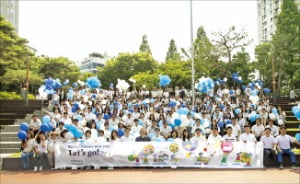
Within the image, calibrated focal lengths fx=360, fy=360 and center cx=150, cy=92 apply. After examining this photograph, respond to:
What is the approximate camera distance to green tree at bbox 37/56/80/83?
50.1m

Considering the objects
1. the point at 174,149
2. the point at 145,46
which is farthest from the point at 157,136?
the point at 145,46

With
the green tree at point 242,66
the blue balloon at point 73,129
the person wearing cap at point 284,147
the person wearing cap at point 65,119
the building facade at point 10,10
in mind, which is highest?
the building facade at point 10,10

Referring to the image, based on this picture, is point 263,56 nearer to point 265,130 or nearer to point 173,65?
point 173,65

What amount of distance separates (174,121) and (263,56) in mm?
21613

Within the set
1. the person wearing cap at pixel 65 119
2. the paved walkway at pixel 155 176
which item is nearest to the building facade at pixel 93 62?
the person wearing cap at pixel 65 119

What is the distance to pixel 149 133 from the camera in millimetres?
13438

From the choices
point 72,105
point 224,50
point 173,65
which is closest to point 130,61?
point 173,65

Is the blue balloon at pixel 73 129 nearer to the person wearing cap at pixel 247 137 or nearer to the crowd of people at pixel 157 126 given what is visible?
the crowd of people at pixel 157 126

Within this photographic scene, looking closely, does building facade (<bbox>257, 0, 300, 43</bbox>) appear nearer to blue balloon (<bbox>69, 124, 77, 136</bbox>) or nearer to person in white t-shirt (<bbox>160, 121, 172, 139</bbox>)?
person in white t-shirt (<bbox>160, 121, 172, 139</bbox>)

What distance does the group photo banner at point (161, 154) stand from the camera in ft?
39.2

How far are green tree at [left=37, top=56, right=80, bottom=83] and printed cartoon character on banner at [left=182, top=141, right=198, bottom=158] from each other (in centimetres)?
3986

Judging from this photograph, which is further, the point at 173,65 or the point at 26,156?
the point at 173,65

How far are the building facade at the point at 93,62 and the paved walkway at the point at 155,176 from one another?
107565 millimetres

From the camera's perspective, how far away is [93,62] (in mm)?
121375
